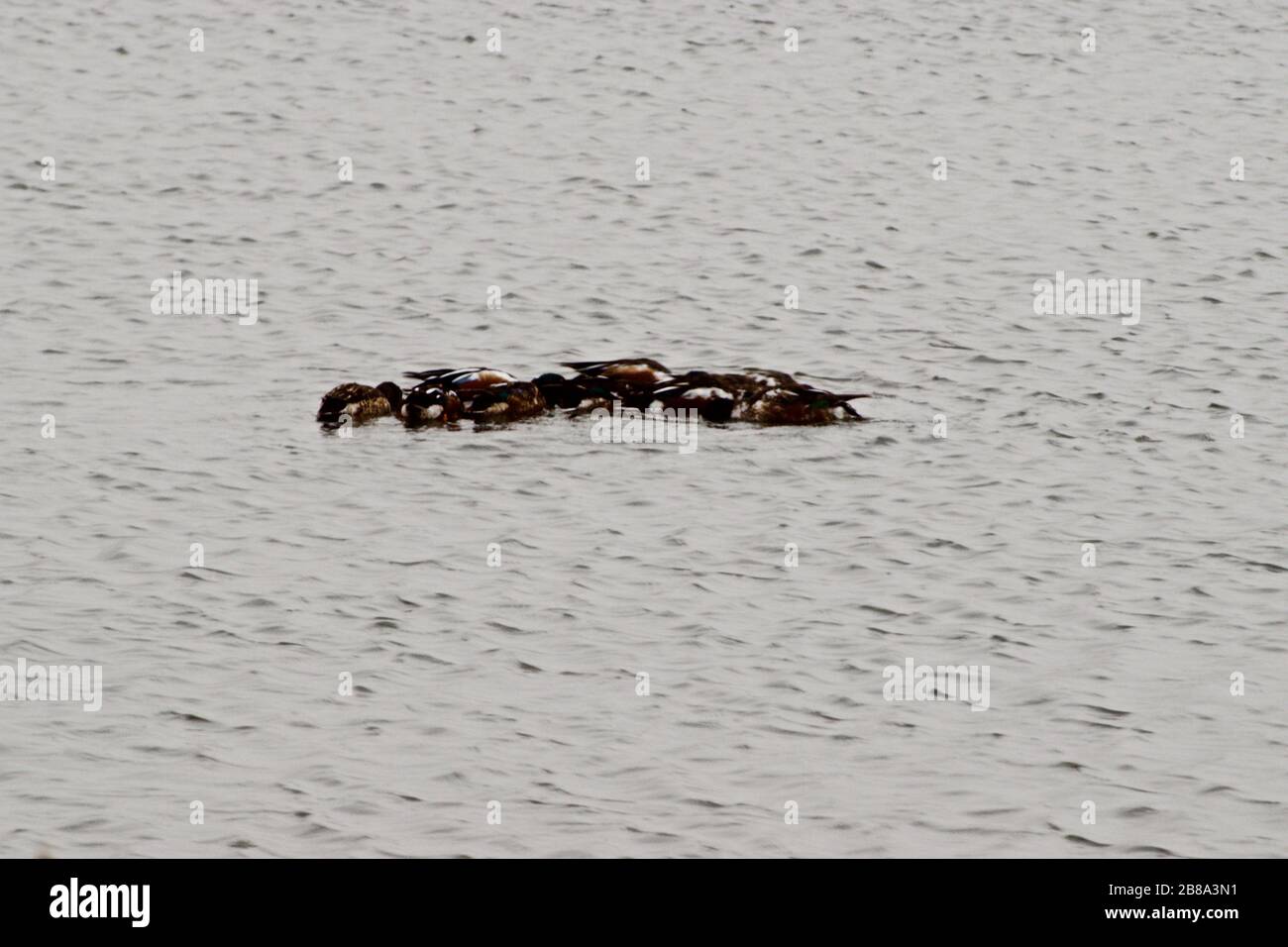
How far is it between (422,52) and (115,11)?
7.51m

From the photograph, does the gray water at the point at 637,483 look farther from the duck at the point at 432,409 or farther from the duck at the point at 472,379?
the duck at the point at 432,409

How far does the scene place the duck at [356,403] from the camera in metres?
19.1

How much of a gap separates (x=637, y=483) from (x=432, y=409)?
9.33ft

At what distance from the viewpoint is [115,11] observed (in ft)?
142

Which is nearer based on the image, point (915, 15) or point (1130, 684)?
point (1130, 684)

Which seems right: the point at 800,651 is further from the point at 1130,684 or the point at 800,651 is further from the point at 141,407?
the point at 141,407

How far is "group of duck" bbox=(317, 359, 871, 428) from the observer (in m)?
19.3
